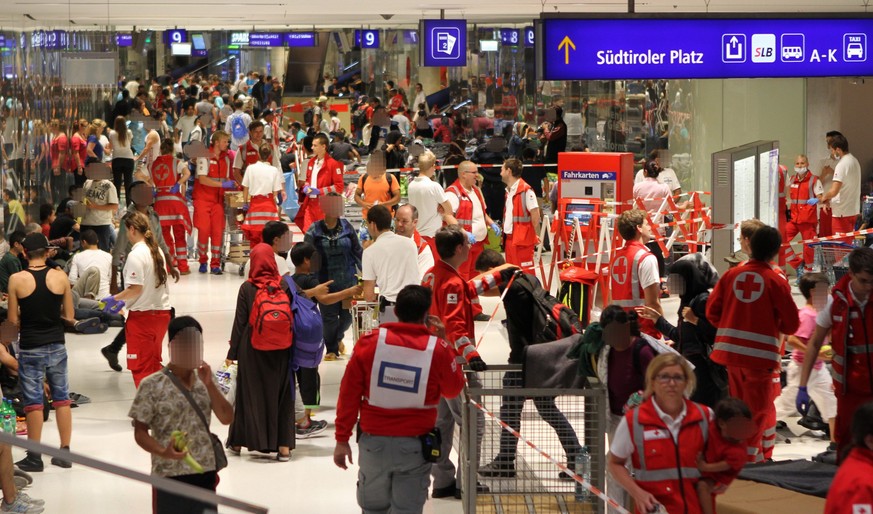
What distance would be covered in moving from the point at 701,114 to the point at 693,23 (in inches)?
359

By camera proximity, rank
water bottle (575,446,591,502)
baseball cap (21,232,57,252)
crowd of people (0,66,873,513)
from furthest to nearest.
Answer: baseball cap (21,232,57,252), water bottle (575,446,591,502), crowd of people (0,66,873,513)

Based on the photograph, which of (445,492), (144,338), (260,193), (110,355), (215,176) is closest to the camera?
(445,492)

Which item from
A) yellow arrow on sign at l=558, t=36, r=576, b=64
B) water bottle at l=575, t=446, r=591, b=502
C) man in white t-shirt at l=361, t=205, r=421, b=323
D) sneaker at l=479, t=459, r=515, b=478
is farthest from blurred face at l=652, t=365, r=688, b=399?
yellow arrow on sign at l=558, t=36, r=576, b=64

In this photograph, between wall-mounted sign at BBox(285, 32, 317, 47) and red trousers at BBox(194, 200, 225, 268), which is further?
wall-mounted sign at BBox(285, 32, 317, 47)

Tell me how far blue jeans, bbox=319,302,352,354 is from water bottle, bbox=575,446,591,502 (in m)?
5.02

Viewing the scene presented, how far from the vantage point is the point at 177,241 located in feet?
54.6

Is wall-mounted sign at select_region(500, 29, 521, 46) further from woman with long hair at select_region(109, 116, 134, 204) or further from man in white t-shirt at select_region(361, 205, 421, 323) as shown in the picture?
man in white t-shirt at select_region(361, 205, 421, 323)

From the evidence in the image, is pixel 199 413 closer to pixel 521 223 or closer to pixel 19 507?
pixel 19 507

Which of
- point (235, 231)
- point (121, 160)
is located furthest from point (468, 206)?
point (121, 160)

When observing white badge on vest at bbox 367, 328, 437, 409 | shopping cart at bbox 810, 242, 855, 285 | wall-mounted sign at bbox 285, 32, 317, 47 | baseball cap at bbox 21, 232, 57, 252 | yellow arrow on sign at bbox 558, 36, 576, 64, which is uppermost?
wall-mounted sign at bbox 285, 32, 317, 47

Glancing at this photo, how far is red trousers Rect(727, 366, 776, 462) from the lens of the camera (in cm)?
752

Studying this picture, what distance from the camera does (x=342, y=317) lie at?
11430 millimetres

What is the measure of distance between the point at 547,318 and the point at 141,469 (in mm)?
3212

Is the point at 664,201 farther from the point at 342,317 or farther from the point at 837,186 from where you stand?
the point at 342,317
